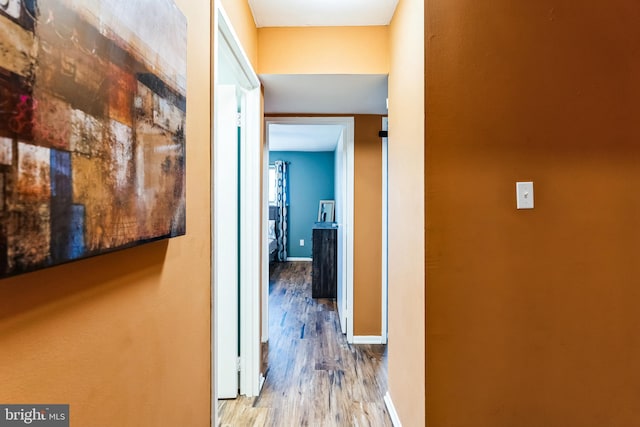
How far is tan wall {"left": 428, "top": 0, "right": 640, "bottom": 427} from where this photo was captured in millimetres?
1373

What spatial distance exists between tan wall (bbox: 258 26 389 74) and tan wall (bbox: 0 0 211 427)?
105 cm

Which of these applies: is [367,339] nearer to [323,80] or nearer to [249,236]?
[249,236]

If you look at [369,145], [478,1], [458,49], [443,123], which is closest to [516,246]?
[443,123]

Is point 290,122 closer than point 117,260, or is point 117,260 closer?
point 117,260

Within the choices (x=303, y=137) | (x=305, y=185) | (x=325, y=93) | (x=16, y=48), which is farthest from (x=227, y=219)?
(x=305, y=185)

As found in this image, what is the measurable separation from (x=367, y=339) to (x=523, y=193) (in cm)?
207

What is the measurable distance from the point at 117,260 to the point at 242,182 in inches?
55.9

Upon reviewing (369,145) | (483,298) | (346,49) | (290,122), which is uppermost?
(346,49)

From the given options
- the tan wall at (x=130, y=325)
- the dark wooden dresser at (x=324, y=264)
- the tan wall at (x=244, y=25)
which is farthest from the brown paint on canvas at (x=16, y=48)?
the dark wooden dresser at (x=324, y=264)

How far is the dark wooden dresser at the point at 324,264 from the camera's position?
4.38 metres

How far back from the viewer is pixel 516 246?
1390mm

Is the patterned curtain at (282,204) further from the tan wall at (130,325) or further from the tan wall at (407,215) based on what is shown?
the tan wall at (130,325)

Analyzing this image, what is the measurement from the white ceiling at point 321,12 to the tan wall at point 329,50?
4cm

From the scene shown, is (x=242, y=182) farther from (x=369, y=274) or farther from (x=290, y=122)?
(x=369, y=274)
